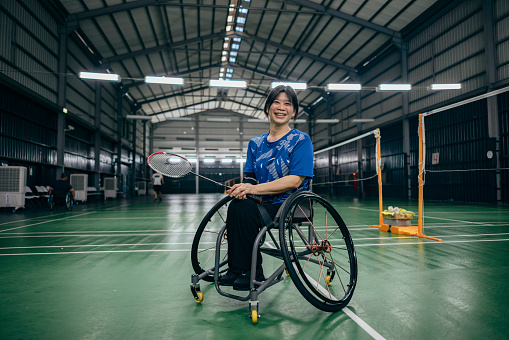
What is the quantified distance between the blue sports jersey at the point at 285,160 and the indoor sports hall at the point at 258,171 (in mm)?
16

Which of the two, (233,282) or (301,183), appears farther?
(301,183)

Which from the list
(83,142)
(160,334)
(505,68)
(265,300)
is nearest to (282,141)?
(265,300)

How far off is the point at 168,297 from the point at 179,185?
133 ft

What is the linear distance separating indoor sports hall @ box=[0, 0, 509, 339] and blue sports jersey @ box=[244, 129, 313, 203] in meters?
0.02

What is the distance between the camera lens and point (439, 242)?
4.93 meters

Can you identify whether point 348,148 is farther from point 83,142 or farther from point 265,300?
point 265,300

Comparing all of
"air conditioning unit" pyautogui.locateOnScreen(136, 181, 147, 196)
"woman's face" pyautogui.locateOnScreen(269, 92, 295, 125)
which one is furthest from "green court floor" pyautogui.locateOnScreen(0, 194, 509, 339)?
"air conditioning unit" pyautogui.locateOnScreen(136, 181, 147, 196)

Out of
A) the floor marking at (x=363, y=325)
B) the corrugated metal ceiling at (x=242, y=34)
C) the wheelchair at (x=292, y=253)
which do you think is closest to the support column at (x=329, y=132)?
the corrugated metal ceiling at (x=242, y=34)

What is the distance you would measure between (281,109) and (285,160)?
40cm

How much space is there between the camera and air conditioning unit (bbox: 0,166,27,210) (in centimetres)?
1088

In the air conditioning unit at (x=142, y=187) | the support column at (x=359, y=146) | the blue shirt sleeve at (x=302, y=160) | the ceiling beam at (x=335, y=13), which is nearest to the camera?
the blue shirt sleeve at (x=302, y=160)

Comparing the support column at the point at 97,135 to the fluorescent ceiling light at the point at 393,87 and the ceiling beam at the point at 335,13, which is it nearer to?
the ceiling beam at the point at 335,13

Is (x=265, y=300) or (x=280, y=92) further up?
(x=280, y=92)

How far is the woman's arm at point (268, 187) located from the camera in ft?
6.86
